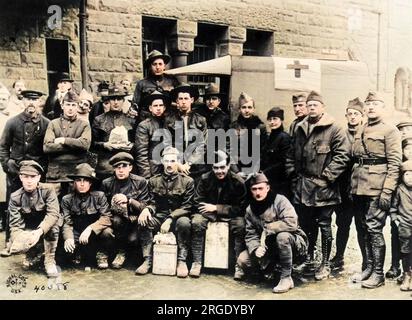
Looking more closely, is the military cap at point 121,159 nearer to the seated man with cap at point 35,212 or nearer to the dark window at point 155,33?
the seated man with cap at point 35,212

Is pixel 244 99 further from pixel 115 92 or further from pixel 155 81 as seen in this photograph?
pixel 115 92

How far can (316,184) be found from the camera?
17.0 feet

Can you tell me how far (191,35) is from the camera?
25.9 ft

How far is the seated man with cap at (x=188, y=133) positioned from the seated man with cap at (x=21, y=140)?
1.49 m

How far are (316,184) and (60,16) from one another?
14.0 feet

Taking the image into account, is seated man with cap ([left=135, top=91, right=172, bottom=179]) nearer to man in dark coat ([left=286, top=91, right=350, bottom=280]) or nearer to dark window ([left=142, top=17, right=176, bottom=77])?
man in dark coat ([left=286, top=91, right=350, bottom=280])

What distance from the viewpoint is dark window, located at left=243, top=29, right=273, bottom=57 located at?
8289 mm

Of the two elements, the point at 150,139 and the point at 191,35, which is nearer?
the point at 150,139

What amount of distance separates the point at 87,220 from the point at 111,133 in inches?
41.3

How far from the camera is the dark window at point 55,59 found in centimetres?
705

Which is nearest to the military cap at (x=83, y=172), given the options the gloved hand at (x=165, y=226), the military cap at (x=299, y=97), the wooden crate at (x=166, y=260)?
the gloved hand at (x=165, y=226)

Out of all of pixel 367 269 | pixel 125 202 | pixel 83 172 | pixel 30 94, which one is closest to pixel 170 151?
pixel 125 202
